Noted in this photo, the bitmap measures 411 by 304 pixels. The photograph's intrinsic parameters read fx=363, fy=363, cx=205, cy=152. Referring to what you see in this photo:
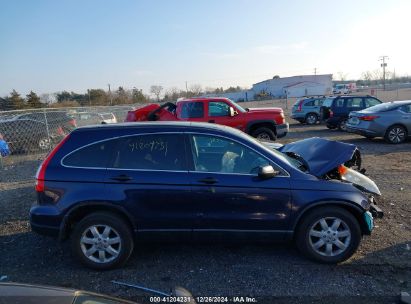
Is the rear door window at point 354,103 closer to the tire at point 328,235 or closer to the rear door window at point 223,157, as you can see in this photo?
the tire at point 328,235

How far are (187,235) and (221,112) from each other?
813 cm

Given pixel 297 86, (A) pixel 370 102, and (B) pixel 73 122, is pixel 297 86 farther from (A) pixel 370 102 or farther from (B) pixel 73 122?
(B) pixel 73 122

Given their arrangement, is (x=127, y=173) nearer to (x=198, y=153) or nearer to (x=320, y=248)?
(x=198, y=153)

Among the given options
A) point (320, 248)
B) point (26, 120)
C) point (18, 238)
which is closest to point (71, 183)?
point (18, 238)

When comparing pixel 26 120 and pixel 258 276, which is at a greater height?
pixel 26 120

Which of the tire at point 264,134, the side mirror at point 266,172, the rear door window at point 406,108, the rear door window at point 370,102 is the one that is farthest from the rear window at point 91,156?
the rear door window at point 370,102

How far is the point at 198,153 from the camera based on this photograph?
14.3 ft

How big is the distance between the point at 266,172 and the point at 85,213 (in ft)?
7.24

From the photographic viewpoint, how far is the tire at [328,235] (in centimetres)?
428

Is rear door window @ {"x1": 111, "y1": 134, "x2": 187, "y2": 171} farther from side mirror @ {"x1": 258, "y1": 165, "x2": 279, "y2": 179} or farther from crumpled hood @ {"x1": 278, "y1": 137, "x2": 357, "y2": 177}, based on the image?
crumpled hood @ {"x1": 278, "y1": 137, "x2": 357, "y2": 177}

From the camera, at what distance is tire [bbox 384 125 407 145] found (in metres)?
13.2

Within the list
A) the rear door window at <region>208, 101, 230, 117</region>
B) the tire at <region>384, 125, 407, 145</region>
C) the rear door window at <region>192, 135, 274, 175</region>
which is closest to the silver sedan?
the tire at <region>384, 125, 407, 145</region>

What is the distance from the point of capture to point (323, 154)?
A: 4848 millimetres

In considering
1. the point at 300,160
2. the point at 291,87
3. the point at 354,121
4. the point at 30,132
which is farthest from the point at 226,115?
the point at 291,87
